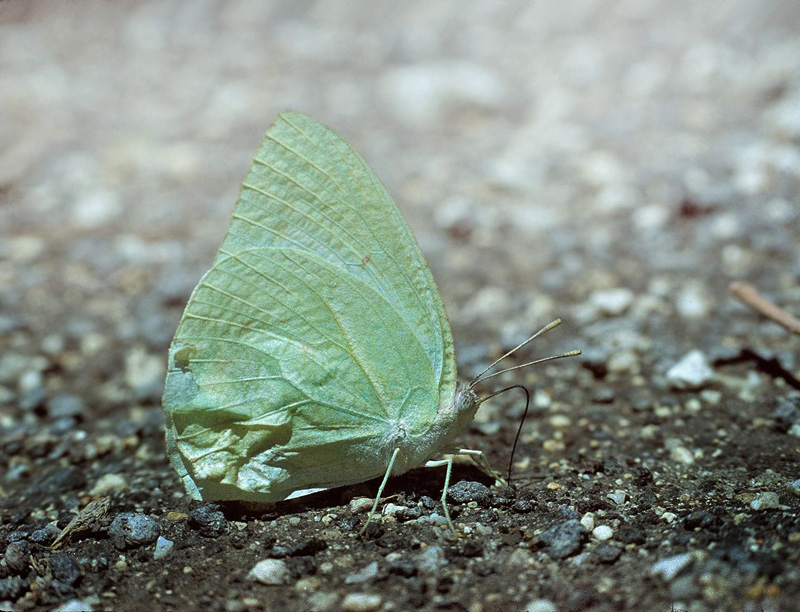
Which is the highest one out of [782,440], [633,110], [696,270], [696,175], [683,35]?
[683,35]

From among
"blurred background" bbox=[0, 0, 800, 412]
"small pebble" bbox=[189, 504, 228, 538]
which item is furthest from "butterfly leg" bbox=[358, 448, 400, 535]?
"blurred background" bbox=[0, 0, 800, 412]

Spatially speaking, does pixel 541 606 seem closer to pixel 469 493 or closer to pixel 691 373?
pixel 469 493

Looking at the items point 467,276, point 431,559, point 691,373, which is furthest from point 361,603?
point 467,276

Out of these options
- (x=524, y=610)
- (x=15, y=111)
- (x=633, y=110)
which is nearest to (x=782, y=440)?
(x=524, y=610)

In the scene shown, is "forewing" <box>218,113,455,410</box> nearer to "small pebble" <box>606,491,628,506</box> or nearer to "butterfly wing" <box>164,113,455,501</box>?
"butterfly wing" <box>164,113,455,501</box>

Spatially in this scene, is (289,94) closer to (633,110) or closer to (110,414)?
(633,110)

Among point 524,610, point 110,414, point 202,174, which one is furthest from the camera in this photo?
point 202,174
